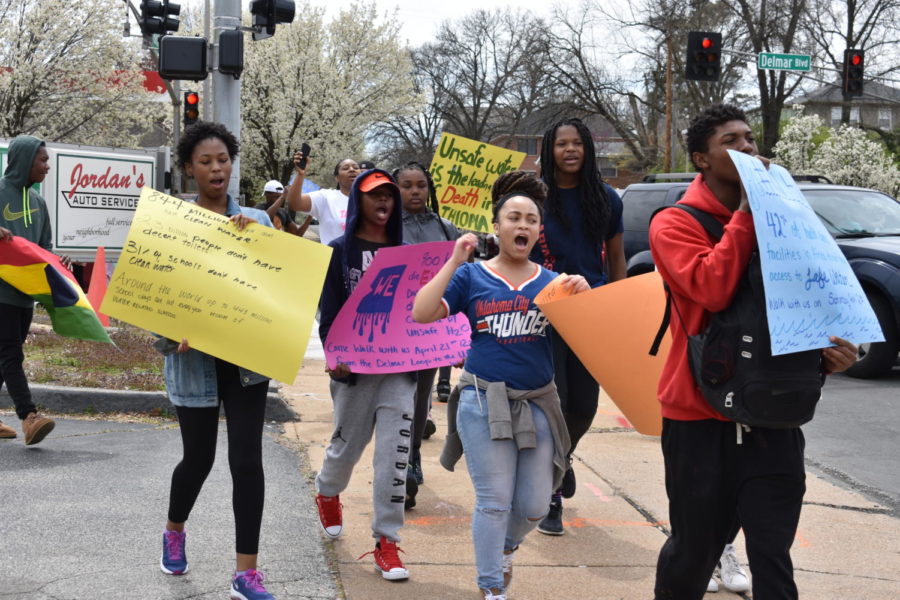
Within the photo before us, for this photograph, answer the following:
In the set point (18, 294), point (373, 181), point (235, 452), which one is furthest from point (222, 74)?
point (235, 452)

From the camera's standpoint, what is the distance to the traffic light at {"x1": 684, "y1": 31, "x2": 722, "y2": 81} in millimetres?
21594

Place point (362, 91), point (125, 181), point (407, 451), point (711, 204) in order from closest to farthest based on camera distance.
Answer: point (711, 204) < point (407, 451) < point (125, 181) < point (362, 91)

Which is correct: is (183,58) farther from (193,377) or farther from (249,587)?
(249,587)

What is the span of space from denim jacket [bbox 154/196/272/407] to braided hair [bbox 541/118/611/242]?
1705mm

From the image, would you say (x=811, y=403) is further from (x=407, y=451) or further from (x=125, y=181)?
(x=125, y=181)

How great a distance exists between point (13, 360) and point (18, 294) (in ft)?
1.39

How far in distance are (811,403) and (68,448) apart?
490 cm

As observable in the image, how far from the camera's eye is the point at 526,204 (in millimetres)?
4000

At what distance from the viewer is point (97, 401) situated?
752cm


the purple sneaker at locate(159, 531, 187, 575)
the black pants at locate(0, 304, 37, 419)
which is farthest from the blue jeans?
the black pants at locate(0, 304, 37, 419)

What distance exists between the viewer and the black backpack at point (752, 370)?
9.35 feet

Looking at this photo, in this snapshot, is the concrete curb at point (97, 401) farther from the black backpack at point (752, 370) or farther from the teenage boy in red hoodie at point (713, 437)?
the black backpack at point (752, 370)

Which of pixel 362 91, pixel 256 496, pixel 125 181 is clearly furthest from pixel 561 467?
pixel 362 91

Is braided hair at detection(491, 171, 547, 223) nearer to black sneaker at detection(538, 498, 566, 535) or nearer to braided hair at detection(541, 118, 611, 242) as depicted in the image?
braided hair at detection(541, 118, 611, 242)
